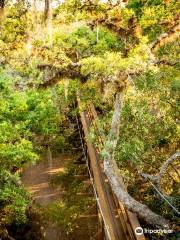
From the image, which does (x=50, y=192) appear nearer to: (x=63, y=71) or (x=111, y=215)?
(x=63, y=71)

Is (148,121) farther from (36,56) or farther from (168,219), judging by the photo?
(36,56)

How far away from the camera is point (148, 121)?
35.5 feet

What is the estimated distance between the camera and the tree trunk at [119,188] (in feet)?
26.1

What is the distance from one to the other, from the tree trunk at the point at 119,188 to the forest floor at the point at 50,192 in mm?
4071

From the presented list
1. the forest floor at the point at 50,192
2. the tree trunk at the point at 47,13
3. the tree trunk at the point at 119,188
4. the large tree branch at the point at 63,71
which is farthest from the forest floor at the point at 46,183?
the tree trunk at the point at 47,13

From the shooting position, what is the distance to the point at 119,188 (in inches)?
334

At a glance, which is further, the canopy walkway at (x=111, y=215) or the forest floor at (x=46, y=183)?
the forest floor at (x=46, y=183)

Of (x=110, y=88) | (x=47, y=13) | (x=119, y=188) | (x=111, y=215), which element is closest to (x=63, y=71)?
(x=110, y=88)

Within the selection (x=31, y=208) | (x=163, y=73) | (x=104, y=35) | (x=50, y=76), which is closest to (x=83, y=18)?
(x=50, y=76)

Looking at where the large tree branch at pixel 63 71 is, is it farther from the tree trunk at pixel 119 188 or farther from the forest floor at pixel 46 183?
the forest floor at pixel 46 183

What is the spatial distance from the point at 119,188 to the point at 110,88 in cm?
351

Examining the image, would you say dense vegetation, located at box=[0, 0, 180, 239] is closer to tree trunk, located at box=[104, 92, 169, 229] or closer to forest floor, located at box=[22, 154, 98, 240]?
tree trunk, located at box=[104, 92, 169, 229]

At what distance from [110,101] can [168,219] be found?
587 centimetres

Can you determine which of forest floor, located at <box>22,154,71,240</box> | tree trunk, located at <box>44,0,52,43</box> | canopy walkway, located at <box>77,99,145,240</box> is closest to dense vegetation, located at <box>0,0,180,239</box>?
tree trunk, located at <box>44,0,52,43</box>
